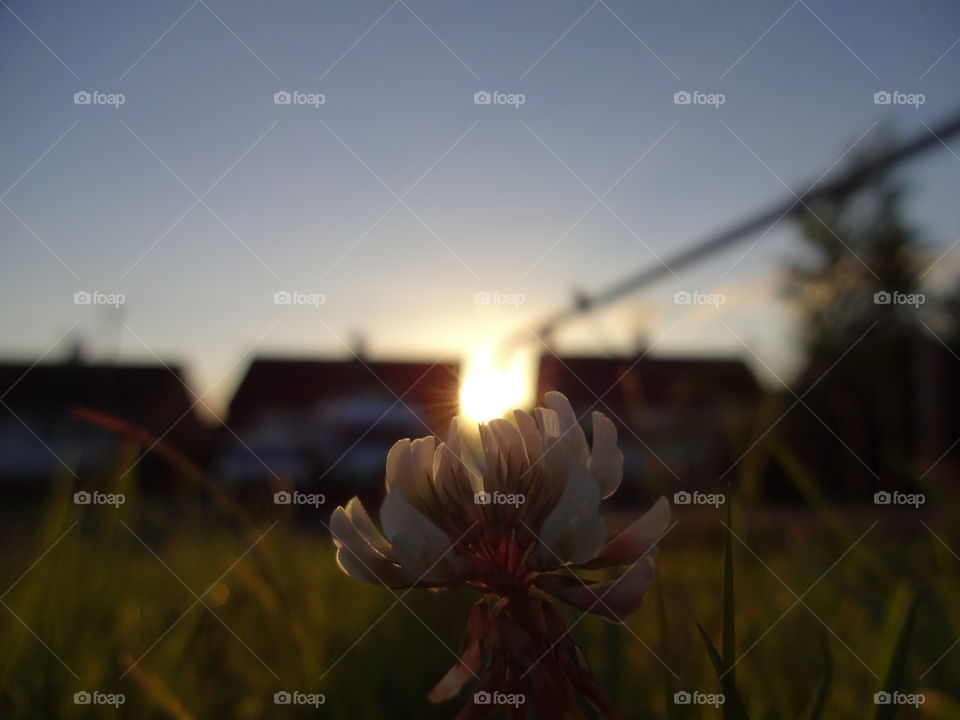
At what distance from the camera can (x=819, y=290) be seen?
6.70 m

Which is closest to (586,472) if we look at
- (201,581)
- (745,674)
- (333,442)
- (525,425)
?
(525,425)

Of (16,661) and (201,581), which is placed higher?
(201,581)

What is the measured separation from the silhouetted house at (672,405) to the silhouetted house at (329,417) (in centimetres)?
34

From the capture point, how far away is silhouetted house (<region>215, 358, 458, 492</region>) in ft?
3.97

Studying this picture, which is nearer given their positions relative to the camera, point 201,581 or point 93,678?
point 93,678

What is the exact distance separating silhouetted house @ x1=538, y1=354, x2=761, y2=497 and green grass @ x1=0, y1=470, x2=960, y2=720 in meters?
0.29

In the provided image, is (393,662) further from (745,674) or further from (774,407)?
(774,407)

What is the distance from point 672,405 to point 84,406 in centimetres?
161

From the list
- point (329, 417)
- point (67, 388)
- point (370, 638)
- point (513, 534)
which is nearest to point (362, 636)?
point (370, 638)

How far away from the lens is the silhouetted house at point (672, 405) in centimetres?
174

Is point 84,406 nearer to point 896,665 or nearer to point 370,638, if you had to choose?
point 370,638

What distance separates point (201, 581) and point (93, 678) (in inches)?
30.3

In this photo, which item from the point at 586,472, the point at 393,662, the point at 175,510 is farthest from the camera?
the point at 175,510

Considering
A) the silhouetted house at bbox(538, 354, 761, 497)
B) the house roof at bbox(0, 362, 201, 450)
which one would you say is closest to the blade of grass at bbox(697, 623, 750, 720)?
the silhouetted house at bbox(538, 354, 761, 497)
